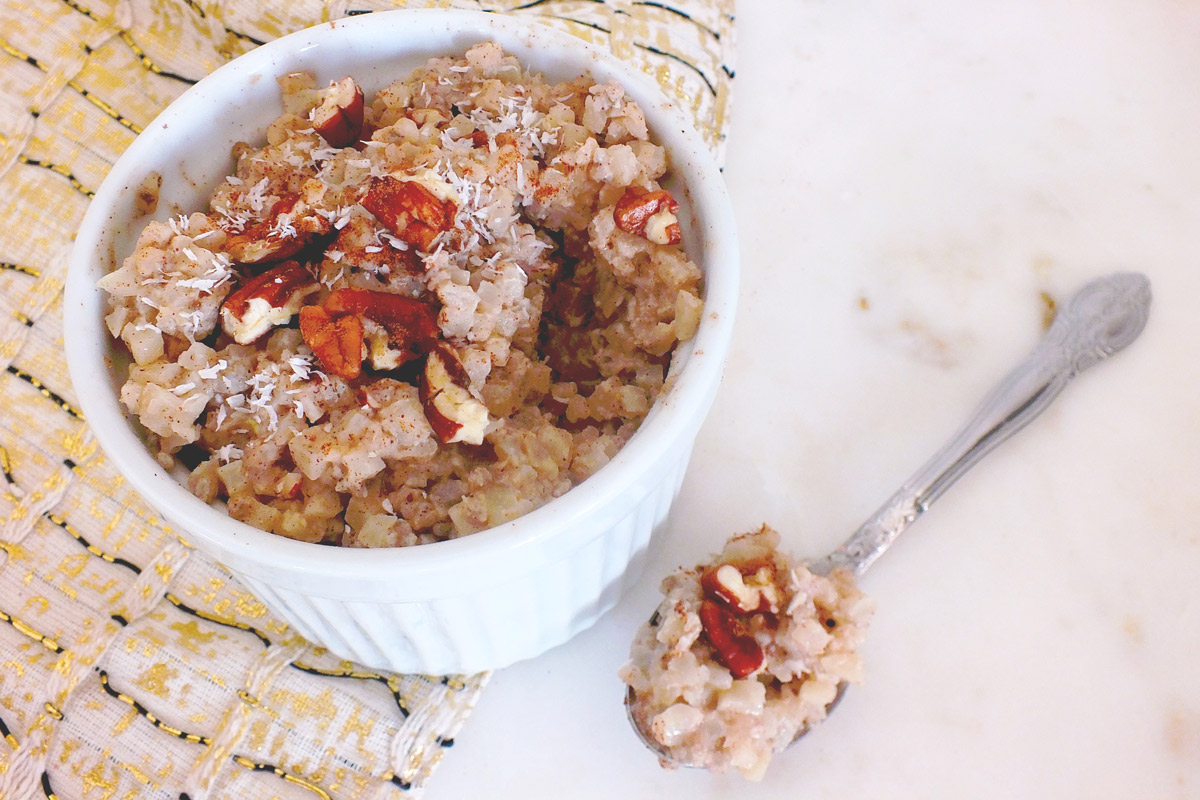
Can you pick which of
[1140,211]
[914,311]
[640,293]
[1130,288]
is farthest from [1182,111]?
[640,293]

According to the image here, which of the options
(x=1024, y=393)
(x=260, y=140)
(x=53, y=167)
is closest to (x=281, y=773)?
(x=260, y=140)

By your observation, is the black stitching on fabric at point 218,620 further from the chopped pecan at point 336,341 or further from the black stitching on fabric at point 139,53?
the black stitching on fabric at point 139,53

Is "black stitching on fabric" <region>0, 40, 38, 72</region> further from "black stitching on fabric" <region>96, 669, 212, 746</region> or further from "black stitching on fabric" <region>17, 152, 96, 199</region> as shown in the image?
"black stitching on fabric" <region>96, 669, 212, 746</region>

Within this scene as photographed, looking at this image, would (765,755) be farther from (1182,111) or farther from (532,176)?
(1182,111)

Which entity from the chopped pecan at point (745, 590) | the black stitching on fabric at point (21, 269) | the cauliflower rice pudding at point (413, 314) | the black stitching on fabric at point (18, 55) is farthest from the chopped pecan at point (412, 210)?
the black stitching on fabric at point (18, 55)

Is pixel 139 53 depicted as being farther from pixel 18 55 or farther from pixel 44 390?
pixel 44 390

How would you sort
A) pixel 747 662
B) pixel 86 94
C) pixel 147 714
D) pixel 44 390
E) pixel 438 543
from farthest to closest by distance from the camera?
pixel 86 94 < pixel 44 390 < pixel 147 714 < pixel 747 662 < pixel 438 543
